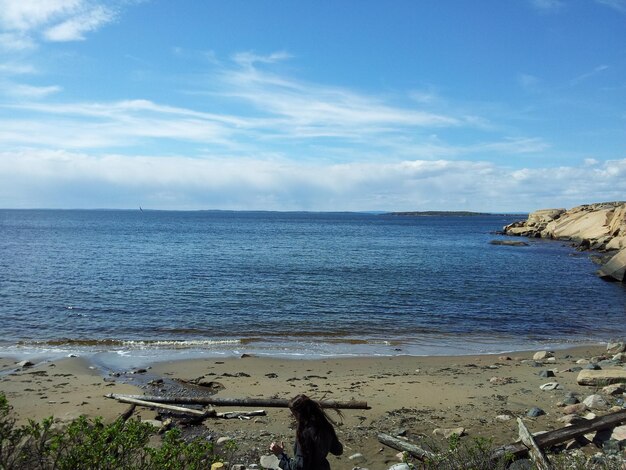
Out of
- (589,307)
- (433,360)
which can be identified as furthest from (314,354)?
(589,307)

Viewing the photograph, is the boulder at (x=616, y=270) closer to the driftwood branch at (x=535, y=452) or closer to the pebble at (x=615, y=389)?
the pebble at (x=615, y=389)

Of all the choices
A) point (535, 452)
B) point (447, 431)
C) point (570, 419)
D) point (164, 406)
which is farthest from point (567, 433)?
point (164, 406)

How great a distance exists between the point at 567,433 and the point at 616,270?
110 feet

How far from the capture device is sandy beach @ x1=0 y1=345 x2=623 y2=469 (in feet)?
31.8

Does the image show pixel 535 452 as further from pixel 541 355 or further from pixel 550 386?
pixel 541 355

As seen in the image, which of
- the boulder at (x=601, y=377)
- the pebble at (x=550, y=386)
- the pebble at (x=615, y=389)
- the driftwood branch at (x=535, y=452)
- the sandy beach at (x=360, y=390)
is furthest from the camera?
the pebble at (x=550, y=386)

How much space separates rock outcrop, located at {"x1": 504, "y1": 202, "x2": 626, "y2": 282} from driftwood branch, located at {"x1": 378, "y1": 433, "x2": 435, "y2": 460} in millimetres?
33977

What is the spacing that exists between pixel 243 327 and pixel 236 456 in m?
13.1

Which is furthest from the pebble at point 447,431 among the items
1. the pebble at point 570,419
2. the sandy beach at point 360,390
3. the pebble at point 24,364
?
the pebble at point 24,364

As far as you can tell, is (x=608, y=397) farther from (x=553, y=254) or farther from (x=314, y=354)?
(x=553, y=254)

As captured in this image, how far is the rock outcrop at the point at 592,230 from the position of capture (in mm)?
37594

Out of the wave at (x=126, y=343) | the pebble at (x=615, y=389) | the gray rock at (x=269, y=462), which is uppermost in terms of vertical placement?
the pebble at (x=615, y=389)

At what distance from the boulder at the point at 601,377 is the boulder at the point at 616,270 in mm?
27680

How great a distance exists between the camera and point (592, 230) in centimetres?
6656
